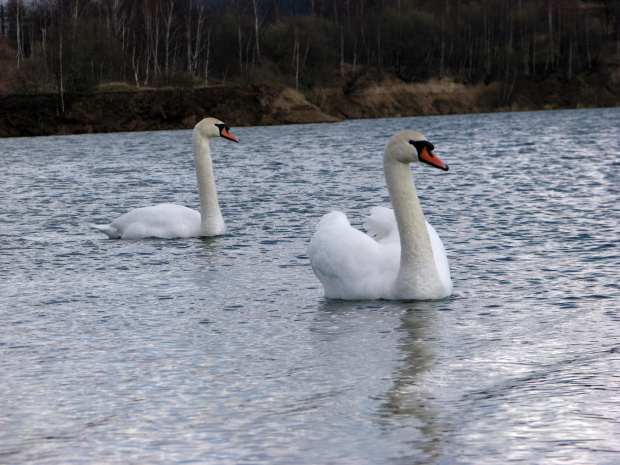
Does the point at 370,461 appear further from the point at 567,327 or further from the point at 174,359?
the point at 567,327

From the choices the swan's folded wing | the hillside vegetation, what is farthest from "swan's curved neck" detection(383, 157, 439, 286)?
the hillside vegetation

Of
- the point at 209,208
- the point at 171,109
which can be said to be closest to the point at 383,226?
the point at 209,208

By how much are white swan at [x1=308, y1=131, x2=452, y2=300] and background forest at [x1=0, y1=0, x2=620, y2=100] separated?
72.5 metres

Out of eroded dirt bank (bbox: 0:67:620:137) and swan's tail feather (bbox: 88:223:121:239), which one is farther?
eroded dirt bank (bbox: 0:67:620:137)

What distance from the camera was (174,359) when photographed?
22.4ft

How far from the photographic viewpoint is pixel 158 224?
43.8 ft

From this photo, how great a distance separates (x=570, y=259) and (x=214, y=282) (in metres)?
3.67

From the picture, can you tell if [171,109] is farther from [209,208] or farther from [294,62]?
[209,208]

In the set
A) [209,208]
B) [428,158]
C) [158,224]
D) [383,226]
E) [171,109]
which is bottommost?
[158,224]

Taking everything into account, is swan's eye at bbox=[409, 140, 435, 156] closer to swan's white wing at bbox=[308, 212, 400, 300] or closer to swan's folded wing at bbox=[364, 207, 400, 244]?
swan's white wing at bbox=[308, 212, 400, 300]

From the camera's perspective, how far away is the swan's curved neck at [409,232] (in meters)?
8.29

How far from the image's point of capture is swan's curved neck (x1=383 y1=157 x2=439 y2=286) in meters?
8.29

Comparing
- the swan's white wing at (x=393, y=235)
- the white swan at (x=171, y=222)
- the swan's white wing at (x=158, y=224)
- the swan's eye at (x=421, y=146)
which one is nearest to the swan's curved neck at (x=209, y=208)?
the white swan at (x=171, y=222)

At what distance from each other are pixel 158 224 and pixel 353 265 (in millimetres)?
5443
